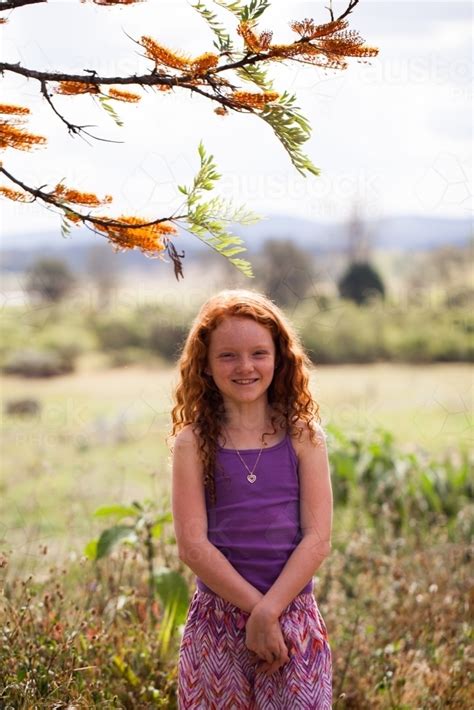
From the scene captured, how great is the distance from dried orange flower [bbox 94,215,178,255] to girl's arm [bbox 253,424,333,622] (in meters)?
0.47

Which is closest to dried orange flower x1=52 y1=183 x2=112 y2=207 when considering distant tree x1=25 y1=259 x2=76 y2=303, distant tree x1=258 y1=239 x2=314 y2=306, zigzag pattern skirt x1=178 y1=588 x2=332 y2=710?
zigzag pattern skirt x1=178 y1=588 x2=332 y2=710

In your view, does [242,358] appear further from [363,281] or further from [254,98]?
[363,281]

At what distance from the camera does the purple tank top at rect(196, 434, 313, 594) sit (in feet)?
5.50

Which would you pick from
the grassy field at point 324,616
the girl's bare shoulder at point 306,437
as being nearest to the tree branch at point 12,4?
the grassy field at point 324,616

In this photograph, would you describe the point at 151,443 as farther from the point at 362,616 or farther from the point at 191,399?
the point at 191,399

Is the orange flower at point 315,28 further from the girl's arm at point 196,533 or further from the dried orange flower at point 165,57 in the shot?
the girl's arm at point 196,533

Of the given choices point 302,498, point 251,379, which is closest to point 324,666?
point 302,498

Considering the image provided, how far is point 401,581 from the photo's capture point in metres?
2.99

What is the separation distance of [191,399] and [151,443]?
6889 mm

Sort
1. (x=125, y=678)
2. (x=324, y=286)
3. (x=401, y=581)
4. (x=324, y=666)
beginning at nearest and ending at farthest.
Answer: (x=324, y=666), (x=125, y=678), (x=401, y=581), (x=324, y=286)

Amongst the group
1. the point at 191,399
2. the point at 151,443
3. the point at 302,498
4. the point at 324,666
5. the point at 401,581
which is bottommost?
the point at 151,443

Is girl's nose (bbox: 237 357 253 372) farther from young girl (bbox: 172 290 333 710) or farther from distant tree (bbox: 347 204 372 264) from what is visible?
distant tree (bbox: 347 204 372 264)

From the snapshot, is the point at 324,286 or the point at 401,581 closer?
the point at 401,581

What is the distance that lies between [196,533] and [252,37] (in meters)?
0.89
